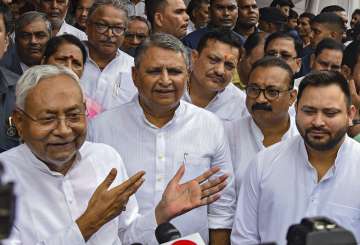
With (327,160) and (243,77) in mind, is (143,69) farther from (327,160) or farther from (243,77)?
(243,77)

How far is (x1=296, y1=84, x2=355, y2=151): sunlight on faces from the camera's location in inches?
110

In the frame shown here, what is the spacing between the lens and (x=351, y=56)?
4598 mm

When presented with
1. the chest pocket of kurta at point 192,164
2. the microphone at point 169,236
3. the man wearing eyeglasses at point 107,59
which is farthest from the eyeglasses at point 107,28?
the microphone at point 169,236

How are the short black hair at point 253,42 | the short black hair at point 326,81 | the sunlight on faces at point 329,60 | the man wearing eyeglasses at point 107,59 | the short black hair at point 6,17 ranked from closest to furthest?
the short black hair at point 326,81 → the short black hair at point 6,17 → the man wearing eyeglasses at point 107,59 → the sunlight on faces at point 329,60 → the short black hair at point 253,42

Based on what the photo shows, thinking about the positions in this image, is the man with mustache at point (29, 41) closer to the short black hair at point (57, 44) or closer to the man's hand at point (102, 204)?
the short black hair at point (57, 44)

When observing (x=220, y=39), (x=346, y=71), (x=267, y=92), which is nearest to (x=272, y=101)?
(x=267, y=92)

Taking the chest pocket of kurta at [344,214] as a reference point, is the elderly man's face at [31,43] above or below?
above

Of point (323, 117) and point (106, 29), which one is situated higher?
point (106, 29)

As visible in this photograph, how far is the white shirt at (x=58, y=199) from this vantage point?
2266mm

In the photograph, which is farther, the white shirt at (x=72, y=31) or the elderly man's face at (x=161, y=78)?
the white shirt at (x=72, y=31)

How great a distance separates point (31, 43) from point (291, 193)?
249cm

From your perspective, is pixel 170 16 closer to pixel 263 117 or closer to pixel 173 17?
pixel 173 17

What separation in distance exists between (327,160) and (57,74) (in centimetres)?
132

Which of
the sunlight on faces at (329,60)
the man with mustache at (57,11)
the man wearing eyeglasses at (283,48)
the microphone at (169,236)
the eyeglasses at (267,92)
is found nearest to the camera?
the microphone at (169,236)
